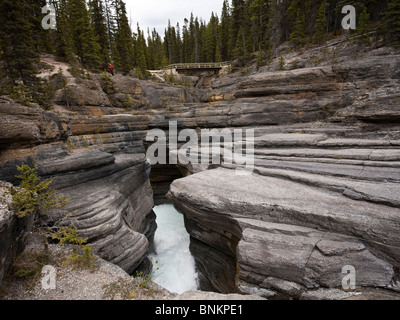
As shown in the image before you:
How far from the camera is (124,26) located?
33.2m

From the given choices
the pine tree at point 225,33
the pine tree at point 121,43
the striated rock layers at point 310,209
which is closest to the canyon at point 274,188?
the striated rock layers at point 310,209

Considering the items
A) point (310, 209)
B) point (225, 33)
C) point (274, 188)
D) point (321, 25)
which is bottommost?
point (310, 209)

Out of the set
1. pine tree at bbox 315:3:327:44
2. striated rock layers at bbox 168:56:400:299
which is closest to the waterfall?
striated rock layers at bbox 168:56:400:299

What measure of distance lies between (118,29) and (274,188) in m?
41.4

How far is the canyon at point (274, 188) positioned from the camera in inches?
165

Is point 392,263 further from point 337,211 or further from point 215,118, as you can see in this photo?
point 215,118

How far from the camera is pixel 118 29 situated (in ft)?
107

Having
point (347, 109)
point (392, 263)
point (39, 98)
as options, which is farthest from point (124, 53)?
point (392, 263)

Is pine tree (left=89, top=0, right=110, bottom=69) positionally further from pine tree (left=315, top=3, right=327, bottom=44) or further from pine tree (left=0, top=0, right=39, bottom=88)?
pine tree (left=315, top=3, right=327, bottom=44)

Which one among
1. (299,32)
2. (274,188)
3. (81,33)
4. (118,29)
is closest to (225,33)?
(299,32)

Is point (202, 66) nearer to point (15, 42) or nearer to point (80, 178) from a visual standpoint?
point (15, 42)

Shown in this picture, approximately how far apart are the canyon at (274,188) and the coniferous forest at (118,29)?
9.02m

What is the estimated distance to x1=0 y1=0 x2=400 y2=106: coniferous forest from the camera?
14686 millimetres

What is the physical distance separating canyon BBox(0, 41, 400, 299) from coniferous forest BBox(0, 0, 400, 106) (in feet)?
29.6
